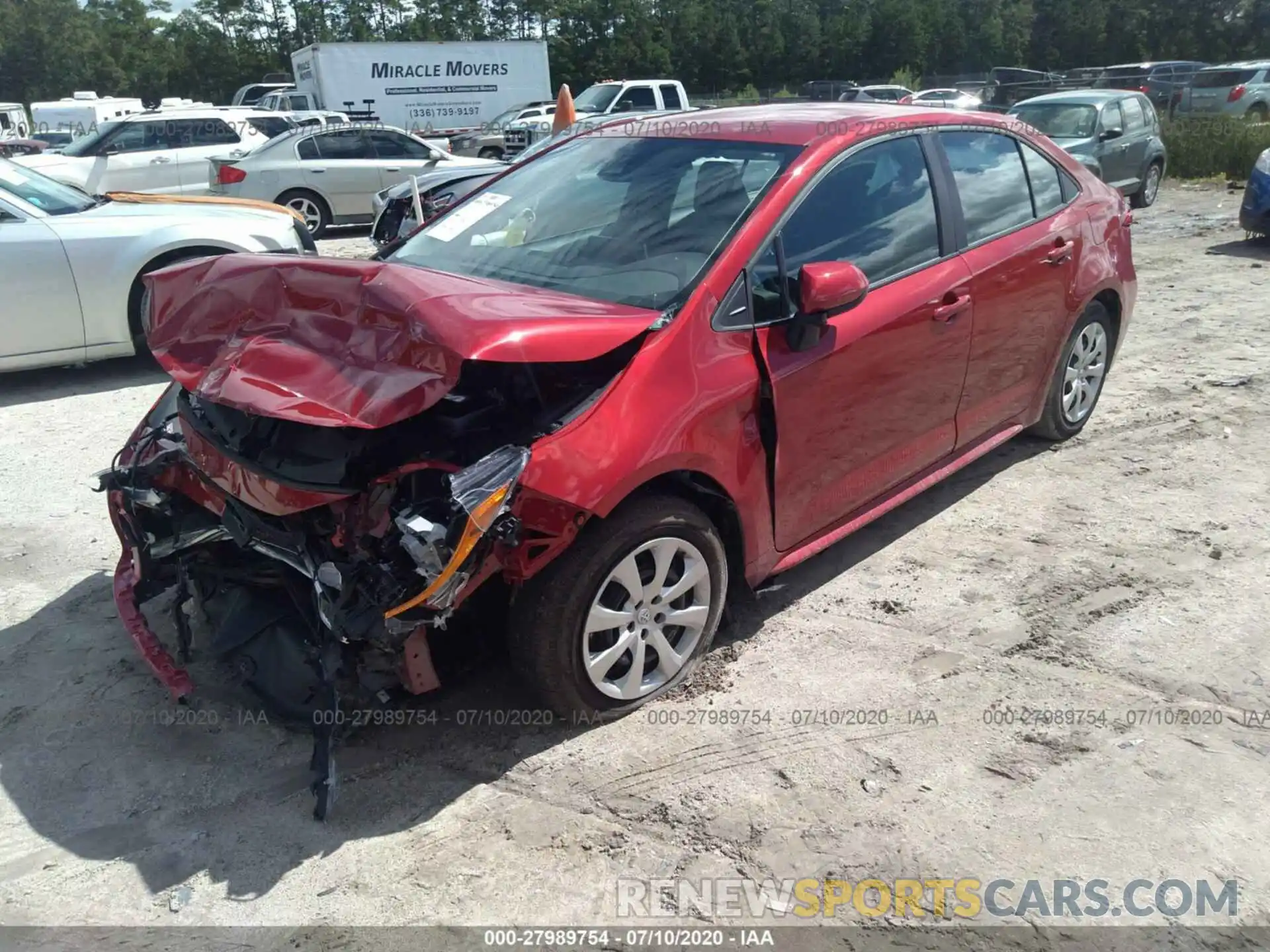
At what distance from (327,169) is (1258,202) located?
467 inches

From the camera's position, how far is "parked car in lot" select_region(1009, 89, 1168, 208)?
13695 mm

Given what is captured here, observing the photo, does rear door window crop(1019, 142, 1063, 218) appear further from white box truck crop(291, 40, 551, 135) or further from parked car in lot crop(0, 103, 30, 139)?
parked car in lot crop(0, 103, 30, 139)

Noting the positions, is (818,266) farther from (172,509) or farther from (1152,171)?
(1152,171)

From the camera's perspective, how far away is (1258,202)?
11234 millimetres

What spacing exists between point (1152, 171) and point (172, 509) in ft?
51.1

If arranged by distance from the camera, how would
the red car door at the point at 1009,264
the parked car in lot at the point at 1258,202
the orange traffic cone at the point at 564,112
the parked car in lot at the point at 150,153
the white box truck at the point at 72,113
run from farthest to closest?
the white box truck at the point at 72,113
the parked car in lot at the point at 150,153
the orange traffic cone at the point at 564,112
the parked car in lot at the point at 1258,202
the red car door at the point at 1009,264

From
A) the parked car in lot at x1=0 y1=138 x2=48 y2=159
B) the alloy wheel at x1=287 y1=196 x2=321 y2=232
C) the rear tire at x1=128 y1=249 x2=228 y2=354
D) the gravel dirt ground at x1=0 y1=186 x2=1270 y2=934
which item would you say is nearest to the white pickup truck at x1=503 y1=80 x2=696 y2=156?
the alloy wheel at x1=287 y1=196 x2=321 y2=232

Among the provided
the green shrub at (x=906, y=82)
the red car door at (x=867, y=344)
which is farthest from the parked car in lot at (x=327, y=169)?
the green shrub at (x=906, y=82)

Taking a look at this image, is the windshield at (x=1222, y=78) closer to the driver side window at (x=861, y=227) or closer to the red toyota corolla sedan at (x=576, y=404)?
the red toyota corolla sedan at (x=576, y=404)

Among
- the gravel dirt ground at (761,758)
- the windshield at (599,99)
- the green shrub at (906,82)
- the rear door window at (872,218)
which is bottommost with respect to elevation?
the gravel dirt ground at (761,758)

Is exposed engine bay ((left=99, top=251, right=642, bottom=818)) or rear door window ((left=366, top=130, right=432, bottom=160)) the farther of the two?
rear door window ((left=366, top=130, right=432, bottom=160))

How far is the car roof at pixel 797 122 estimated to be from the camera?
3.81 metres

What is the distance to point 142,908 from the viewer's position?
261 centimetres

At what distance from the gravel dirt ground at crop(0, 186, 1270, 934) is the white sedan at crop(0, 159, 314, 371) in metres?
2.50
